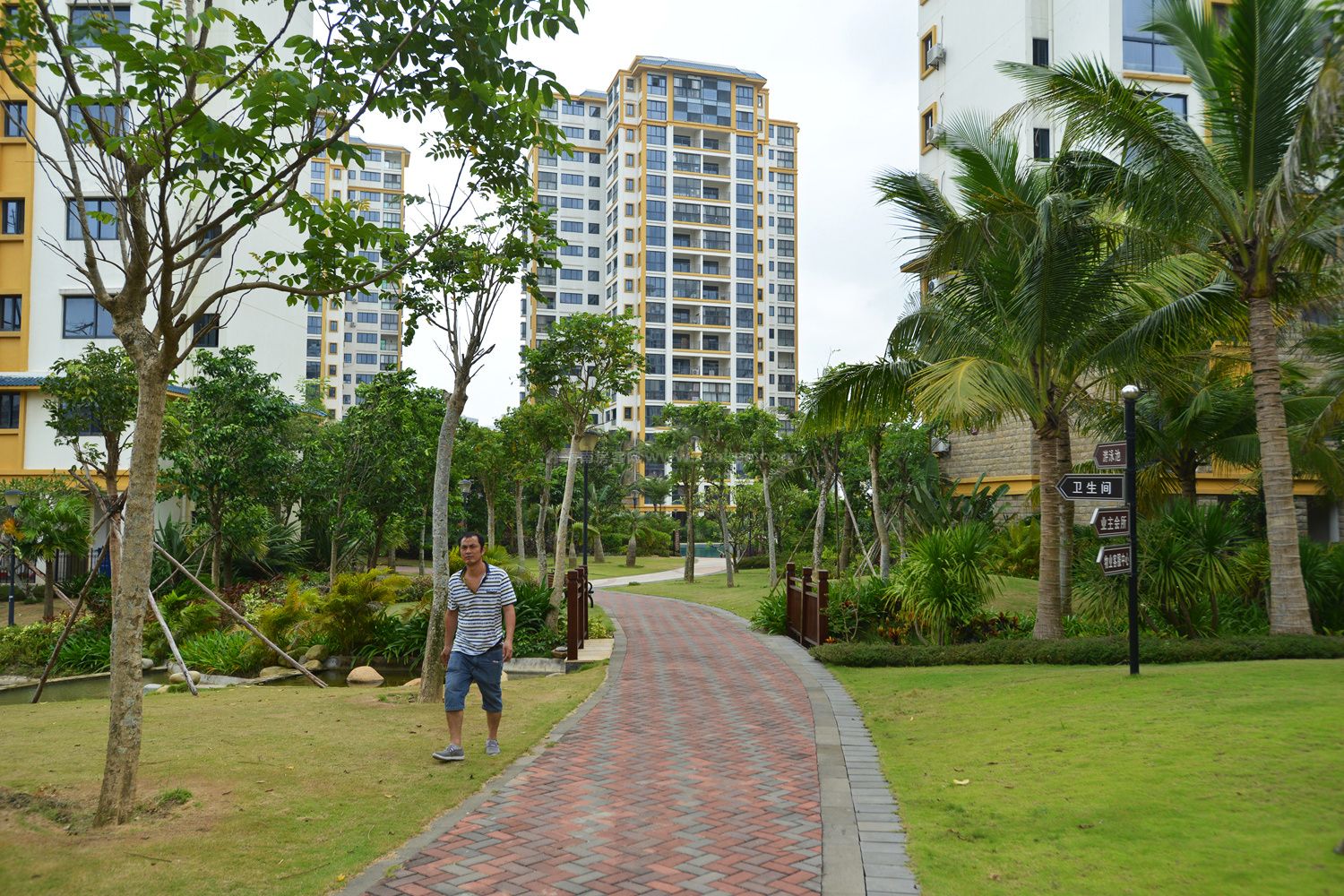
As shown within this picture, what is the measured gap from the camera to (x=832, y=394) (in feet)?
51.4

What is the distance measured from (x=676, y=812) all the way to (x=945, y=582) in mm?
8930

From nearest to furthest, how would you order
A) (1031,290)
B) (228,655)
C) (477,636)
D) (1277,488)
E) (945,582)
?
(477,636), (1277,488), (1031,290), (945,582), (228,655)

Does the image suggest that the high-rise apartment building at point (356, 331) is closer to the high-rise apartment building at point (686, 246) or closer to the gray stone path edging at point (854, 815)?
the high-rise apartment building at point (686, 246)

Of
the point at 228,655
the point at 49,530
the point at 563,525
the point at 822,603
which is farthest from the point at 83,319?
the point at 822,603

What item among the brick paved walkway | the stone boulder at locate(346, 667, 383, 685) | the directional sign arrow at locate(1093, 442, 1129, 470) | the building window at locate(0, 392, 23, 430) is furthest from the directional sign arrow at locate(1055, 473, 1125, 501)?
the building window at locate(0, 392, 23, 430)

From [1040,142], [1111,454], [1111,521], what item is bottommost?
[1111,521]

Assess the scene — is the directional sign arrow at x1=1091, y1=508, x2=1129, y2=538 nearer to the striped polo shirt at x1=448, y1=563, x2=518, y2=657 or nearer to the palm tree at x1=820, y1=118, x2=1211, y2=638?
the palm tree at x1=820, y1=118, x2=1211, y2=638

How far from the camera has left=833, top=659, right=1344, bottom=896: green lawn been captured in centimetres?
470

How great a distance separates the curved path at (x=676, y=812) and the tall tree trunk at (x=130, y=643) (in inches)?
67.7

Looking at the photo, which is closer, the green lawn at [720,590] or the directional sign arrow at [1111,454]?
the directional sign arrow at [1111,454]

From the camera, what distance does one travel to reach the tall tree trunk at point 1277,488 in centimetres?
1198

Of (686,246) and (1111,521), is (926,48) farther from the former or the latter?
(686,246)

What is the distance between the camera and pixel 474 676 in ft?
25.3

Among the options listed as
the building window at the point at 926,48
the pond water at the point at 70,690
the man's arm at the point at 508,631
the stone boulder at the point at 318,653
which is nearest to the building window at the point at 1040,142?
the building window at the point at 926,48
